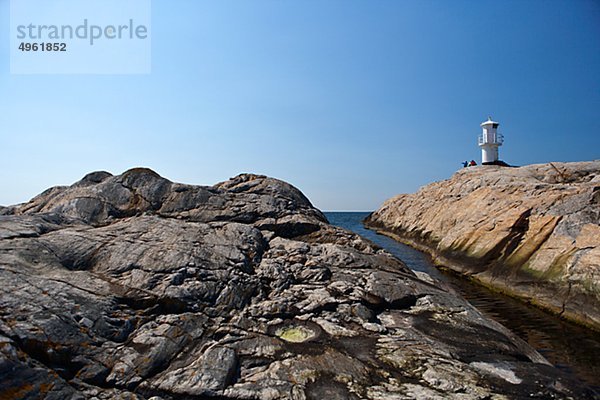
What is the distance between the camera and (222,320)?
25.0 feet

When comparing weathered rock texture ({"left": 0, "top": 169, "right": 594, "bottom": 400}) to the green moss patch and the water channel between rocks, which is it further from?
the water channel between rocks

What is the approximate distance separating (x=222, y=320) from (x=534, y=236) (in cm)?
1880

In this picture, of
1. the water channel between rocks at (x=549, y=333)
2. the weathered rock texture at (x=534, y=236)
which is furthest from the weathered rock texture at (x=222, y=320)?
the weathered rock texture at (x=534, y=236)

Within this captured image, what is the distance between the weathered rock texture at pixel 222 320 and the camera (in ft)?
19.0

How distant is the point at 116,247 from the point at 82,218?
11.3 ft

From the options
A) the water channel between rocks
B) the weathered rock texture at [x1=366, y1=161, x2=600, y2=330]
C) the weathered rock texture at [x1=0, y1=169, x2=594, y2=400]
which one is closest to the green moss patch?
the weathered rock texture at [x1=0, y1=169, x2=594, y2=400]

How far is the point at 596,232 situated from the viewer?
1548 centimetres

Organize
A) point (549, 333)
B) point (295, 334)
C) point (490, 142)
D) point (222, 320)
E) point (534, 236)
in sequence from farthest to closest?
1. point (490, 142)
2. point (534, 236)
3. point (549, 333)
4. point (222, 320)
5. point (295, 334)

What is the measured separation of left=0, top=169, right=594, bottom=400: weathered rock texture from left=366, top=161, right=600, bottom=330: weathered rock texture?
27.0 feet

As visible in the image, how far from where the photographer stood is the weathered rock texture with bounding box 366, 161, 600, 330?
14750 mm

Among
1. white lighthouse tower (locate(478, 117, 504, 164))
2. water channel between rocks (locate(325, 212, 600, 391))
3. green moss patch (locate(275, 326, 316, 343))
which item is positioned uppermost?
white lighthouse tower (locate(478, 117, 504, 164))

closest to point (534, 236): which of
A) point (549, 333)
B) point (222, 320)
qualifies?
point (549, 333)

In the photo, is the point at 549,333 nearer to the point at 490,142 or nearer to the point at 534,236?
the point at 534,236

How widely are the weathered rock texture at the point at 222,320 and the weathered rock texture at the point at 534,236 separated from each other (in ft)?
27.0
